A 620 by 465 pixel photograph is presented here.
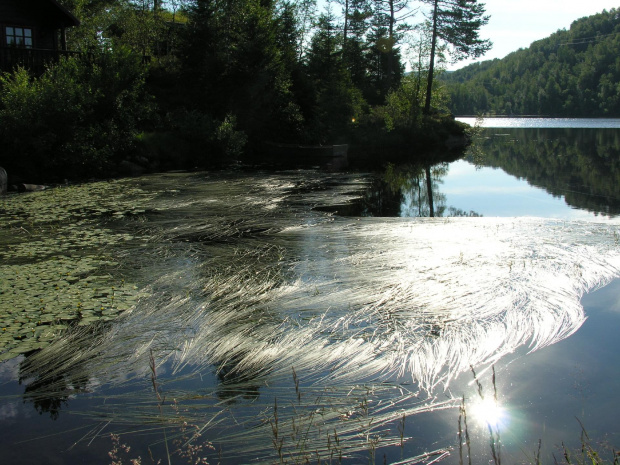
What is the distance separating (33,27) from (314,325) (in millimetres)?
21284

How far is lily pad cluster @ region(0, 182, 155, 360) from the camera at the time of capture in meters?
5.32

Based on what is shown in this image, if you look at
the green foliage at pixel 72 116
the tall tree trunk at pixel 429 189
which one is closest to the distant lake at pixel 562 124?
the tall tree trunk at pixel 429 189

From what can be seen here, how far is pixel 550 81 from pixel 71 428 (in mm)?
122630

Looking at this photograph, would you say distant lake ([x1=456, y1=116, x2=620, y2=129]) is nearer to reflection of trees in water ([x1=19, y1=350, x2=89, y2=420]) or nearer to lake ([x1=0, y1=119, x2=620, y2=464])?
lake ([x1=0, y1=119, x2=620, y2=464])

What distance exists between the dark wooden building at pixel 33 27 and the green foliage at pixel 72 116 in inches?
60.2

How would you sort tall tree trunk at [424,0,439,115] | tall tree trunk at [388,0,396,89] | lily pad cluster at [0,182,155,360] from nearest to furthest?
lily pad cluster at [0,182,155,360] → tall tree trunk at [424,0,439,115] → tall tree trunk at [388,0,396,89]

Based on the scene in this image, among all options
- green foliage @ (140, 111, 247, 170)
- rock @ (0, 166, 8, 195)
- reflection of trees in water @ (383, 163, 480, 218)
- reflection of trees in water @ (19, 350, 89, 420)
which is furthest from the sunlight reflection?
green foliage @ (140, 111, 247, 170)

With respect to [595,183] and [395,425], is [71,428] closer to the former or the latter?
[395,425]

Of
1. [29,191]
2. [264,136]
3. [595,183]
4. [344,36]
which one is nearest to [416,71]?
[344,36]

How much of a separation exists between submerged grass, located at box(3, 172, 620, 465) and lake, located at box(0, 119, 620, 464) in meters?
0.02

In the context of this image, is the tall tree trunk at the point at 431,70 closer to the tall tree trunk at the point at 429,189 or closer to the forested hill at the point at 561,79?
the tall tree trunk at the point at 429,189

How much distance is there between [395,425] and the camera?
3.58 meters

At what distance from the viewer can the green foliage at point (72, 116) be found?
15.8 meters

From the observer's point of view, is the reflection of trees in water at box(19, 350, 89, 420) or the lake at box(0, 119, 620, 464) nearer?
the lake at box(0, 119, 620, 464)
